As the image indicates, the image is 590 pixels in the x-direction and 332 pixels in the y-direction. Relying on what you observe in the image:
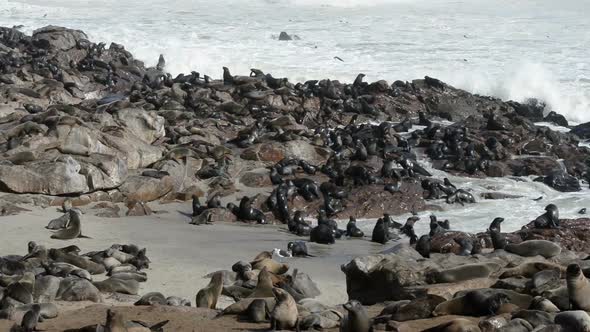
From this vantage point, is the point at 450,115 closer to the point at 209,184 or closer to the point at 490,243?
the point at 209,184

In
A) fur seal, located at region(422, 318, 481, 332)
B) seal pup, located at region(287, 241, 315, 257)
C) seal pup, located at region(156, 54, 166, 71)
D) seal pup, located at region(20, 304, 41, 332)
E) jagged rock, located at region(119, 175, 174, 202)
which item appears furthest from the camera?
seal pup, located at region(156, 54, 166, 71)

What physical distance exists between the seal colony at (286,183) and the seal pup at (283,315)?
0.05ft

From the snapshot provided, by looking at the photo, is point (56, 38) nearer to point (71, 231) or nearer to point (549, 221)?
point (71, 231)

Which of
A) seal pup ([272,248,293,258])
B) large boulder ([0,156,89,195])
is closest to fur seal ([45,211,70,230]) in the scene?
large boulder ([0,156,89,195])

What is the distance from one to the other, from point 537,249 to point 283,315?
3415mm

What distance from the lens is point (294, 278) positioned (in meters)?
9.62

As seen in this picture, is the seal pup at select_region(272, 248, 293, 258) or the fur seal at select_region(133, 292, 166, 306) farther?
the seal pup at select_region(272, 248, 293, 258)

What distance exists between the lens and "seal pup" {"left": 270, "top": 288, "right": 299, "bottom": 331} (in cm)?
709

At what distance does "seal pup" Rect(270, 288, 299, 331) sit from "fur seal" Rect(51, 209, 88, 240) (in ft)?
19.8

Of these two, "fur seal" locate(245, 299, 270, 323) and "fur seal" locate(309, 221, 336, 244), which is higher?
"fur seal" locate(245, 299, 270, 323)

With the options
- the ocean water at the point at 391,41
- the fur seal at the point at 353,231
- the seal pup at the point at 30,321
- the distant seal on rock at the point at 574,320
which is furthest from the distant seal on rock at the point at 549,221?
the seal pup at the point at 30,321

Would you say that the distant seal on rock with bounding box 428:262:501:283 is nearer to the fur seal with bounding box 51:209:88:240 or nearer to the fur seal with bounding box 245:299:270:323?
the fur seal with bounding box 245:299:270:323

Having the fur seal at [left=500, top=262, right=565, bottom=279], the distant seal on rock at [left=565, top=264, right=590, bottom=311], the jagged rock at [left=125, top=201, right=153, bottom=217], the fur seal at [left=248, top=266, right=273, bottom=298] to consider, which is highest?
the distant seal on rock at [left=565, top=264, right=590, bottom=311]

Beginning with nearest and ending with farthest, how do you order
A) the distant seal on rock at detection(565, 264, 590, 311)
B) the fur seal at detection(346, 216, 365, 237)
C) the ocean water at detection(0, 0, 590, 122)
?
1. the distant seal on rock at detection(565, 264, 590, 311)
2. the fur seal at detection(346, 216, 365, 237)
3. the ocean water at detection(0, 0, 590, 122)
